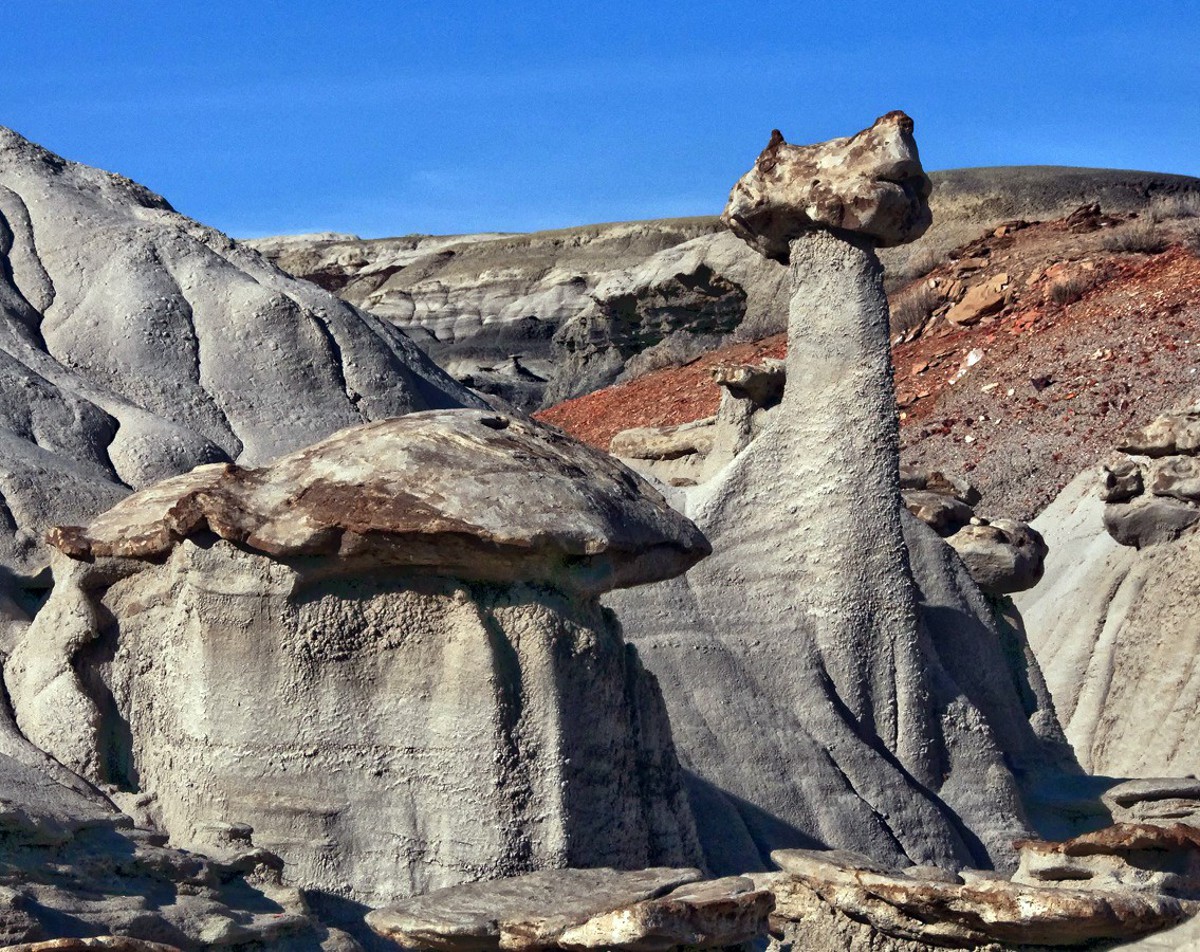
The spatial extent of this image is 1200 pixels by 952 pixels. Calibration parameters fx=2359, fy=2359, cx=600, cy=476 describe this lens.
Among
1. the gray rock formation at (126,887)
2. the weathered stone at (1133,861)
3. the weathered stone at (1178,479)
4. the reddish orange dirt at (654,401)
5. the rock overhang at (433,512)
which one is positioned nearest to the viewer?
the gray rock formation at (126,887)

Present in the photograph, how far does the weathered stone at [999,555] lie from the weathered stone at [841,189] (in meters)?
2.34

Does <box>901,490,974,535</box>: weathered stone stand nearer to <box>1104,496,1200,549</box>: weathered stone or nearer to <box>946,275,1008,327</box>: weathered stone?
<box>1104,496,1200,549</box>: weathered stone

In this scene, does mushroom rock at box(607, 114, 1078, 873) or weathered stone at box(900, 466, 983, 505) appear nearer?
mushroom rock at box(607, 114, 1078, 873)

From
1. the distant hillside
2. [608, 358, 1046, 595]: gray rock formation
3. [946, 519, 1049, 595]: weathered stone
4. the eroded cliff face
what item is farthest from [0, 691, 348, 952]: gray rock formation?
the distant hillside

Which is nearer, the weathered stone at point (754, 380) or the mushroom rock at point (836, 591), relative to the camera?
the mushroom rock at point (836, 591)

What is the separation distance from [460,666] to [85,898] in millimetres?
1494

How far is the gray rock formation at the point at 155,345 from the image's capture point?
941cm

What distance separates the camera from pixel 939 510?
12.8 meters

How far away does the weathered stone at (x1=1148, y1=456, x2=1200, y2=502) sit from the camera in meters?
13.7

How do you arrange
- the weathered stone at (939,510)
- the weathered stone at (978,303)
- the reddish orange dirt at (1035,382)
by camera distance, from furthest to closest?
the weathered stone at (978,303), the reddish orange dirt at (1035,382), the weathered stone at (939,510)

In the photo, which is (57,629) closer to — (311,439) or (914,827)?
(311,439)

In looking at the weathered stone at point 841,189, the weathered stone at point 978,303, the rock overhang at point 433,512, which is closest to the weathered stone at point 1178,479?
the weathered stone at point 841,189

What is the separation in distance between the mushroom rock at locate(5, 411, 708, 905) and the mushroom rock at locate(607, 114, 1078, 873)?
2.34 metres

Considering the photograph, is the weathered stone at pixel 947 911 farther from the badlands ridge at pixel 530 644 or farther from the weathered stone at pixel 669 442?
the weathered stone at pixel 669 442
